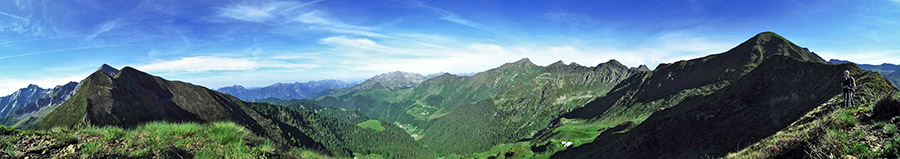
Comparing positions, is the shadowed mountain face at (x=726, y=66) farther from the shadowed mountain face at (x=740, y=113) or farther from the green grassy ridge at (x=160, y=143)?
the green grassy ridge at (x=160, y=143)

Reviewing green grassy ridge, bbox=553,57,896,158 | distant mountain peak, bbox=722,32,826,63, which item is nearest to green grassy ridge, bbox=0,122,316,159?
green grassy ridge, bbox=553,57,896,158

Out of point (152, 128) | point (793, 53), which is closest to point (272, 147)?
point (152, 128)

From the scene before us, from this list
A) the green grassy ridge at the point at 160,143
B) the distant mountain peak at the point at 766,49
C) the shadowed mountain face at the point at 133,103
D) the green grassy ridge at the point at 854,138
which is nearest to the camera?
the green grassy ridge at the point at 160,143

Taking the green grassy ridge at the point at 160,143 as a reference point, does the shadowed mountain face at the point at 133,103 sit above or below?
below

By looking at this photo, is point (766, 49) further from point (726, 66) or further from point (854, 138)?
point (854, 138)

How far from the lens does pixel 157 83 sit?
136125mm

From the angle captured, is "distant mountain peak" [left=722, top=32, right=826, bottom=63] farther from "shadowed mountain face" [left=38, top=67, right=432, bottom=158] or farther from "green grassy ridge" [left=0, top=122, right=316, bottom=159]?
"green grassy ridge" [left=0, top=122, right=316, bottom=159]

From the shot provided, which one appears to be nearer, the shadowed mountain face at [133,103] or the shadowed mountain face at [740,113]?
the shadowed mountain face at [740,113]

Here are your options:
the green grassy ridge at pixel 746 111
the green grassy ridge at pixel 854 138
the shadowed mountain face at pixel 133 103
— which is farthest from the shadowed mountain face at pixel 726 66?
the shadowed mountain face at pixel 133 103

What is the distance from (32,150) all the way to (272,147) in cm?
442

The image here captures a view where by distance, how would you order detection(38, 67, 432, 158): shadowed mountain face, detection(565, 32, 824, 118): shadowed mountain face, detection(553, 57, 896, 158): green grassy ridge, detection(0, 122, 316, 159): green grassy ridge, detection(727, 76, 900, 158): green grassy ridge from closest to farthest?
detection(0, 122, 316, 159): green grassy ridge < detection(727, 76, 900, 158): green grassy ridge < detection(553, 57, 896, 158): green grassy ridge < detection(38, 67, 432, 158): shadowed mountain face < detection(565, 32, 824, 118): shadowed mountain face

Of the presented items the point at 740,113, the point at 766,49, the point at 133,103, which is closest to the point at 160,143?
the point at 740,113

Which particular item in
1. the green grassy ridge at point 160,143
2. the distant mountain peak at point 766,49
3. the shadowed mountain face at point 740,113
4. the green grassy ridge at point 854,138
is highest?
the distant mountain peak at point 766,49

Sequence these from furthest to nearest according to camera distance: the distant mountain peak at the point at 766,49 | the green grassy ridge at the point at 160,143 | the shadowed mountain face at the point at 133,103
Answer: the distant mountain peak at the point at 766,49, the shadowed mountain face at the point at 133,103, the green grassy ridge at the point at 160,143
